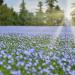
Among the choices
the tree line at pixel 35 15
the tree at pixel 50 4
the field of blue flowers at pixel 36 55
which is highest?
the tree at pixel 50 4

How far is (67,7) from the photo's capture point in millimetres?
1967

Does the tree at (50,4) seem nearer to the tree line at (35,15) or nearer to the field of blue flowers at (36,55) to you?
the tree line at (35,15)

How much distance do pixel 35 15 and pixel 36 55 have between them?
28cm

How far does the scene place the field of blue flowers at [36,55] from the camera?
1716mm

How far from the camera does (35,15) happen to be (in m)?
1.95

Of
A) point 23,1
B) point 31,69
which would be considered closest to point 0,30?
point 23,1

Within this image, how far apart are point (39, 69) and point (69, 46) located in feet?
1.04

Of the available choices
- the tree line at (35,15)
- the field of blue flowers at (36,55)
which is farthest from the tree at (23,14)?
the field of blue flowers at (36,55)

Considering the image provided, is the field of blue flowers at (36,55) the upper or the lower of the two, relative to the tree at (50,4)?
lower

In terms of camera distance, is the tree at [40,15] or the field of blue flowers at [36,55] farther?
the tree at [40,15]

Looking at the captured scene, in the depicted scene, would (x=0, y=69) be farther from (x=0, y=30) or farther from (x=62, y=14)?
(x=62, y=14)

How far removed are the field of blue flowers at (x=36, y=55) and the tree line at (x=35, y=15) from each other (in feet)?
0.29

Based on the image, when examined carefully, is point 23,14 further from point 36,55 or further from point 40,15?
point 36,55

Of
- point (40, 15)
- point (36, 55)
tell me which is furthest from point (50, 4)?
point (36, 55)
